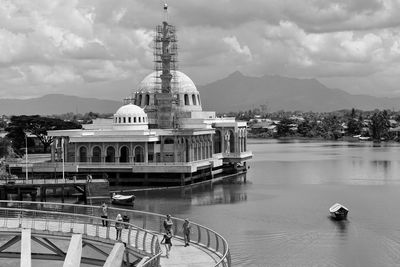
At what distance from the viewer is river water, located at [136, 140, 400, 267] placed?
4334 centimetres

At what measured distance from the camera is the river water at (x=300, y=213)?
43.3 meters

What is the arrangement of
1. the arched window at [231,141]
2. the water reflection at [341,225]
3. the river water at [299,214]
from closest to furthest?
the river water at [299,214] < the water reflection at [341,225] < the arched window at [231,141]

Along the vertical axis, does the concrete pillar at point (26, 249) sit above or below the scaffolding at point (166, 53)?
below

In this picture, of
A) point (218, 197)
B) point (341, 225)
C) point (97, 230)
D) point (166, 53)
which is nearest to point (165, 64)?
point (166, 53)

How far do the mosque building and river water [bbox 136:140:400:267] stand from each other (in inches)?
191

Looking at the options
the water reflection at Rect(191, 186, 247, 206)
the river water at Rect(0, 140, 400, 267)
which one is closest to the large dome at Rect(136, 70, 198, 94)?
the river water at Rect(0, 140, 400, 267)

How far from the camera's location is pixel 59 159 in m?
90.9

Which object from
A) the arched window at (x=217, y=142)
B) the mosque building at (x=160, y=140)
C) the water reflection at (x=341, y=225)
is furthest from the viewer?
the arched window at (x=217, y=142)

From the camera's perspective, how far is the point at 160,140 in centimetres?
8806

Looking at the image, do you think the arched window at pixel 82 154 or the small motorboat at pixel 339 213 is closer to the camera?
the small motorboat at pixel 339 213

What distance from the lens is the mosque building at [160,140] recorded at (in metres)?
83.7

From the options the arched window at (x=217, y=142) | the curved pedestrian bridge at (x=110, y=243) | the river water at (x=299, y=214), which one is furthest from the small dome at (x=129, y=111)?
the curved pedestrian bridge at (x=110, y=243)

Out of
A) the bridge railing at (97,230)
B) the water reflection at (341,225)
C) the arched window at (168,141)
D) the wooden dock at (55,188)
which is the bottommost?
the water reflection at (341,225)

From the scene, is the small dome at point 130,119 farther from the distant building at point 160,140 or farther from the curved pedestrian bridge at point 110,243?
the curved pedestrian bridge at point 110,243
